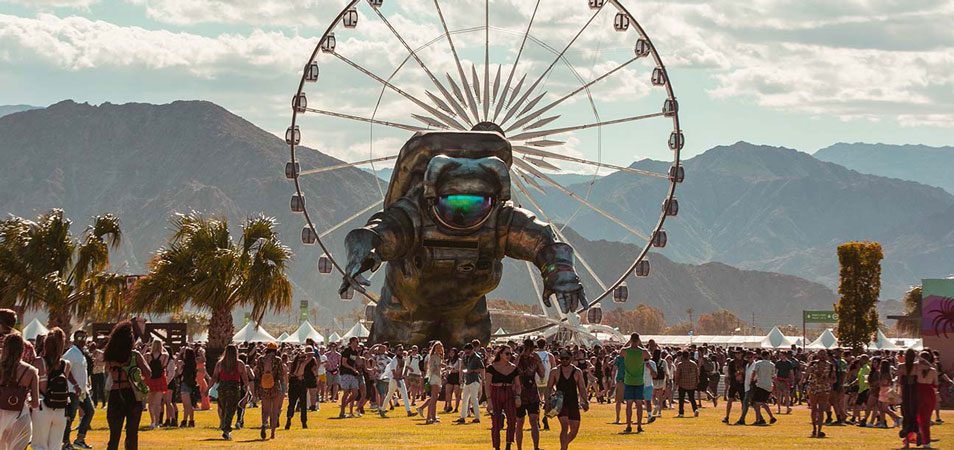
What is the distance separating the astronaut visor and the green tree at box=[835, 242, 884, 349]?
3367 centimetres

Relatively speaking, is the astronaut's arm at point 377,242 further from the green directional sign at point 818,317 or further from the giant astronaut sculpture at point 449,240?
the green directional sign at point 818,317

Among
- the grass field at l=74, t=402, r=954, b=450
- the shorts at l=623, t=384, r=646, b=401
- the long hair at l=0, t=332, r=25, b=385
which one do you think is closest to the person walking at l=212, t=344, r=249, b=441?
the grass field at l=74, t=402, r=954, b=450

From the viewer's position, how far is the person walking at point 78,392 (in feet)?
56.5

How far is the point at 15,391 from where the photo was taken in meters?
12.7

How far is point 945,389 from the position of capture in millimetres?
38844

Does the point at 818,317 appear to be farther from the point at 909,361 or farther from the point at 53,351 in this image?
the point at 53,351

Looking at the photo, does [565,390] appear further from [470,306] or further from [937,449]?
[470,306]

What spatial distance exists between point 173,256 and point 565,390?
20336mm

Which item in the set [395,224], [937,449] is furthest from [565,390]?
[395,224]

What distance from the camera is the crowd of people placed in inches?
552

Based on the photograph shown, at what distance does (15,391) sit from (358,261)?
16638mm

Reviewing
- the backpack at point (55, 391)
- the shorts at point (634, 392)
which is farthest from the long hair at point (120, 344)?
the shorts at point (634, 392)

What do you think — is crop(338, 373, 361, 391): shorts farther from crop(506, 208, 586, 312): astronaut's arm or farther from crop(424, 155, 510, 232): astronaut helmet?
crop(506, 208, 586, 312): astronaut's arm

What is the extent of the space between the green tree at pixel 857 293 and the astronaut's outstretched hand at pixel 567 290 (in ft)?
109
